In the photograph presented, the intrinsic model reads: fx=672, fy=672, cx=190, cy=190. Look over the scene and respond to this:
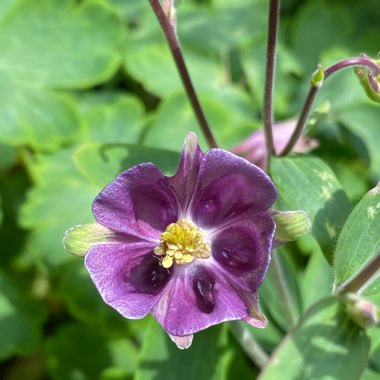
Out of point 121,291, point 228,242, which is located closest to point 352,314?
point 228,242

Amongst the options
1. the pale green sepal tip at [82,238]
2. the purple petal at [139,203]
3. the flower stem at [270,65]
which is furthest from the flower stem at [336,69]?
the pale green sepal tip at [82,238]

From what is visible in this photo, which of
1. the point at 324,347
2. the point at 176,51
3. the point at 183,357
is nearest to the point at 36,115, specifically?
the point at 176,51

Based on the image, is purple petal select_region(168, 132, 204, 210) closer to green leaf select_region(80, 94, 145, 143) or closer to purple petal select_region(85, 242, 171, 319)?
purple petal select_region(85, 242, 171, 319)

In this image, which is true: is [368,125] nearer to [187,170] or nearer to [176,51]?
[176,51]

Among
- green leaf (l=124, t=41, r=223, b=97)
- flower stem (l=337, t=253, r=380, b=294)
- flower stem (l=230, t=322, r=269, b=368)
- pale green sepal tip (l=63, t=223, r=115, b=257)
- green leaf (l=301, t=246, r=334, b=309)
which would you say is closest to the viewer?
flower stem (l=337, t=253, r=380, b=294)

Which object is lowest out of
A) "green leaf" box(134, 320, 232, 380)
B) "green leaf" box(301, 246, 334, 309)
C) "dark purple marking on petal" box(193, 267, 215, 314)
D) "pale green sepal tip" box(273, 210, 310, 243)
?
Result: "green leaf" box(134, 320, 232, 380)

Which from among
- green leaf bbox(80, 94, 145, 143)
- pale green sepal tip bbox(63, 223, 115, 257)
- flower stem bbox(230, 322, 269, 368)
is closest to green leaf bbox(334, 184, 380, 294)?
flower stem bbox(230, 322, 269, 368)

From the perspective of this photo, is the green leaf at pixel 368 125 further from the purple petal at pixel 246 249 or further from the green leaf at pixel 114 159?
the purple petal at pixel 246 249

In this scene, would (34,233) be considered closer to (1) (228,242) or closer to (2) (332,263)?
(1) (228,242)
